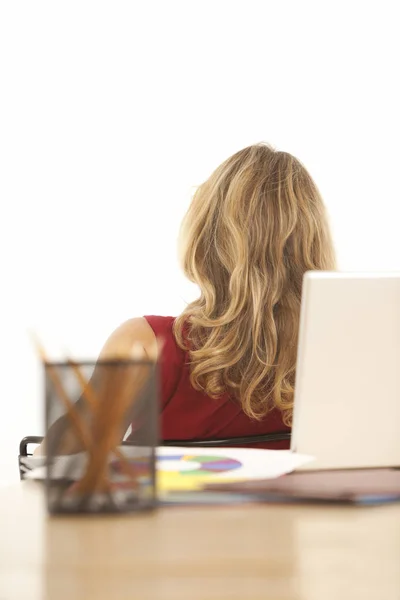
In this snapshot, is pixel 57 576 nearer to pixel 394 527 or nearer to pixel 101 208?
pixel 394 527

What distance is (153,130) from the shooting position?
12.9 ft

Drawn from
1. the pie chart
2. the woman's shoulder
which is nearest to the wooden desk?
the pie chart

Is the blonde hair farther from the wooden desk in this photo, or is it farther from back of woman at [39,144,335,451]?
the wooden desk

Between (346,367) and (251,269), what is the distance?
3.18ft

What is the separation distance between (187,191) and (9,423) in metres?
1.31

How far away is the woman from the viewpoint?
211 centimetres

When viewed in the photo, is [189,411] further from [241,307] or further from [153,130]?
[153,130]

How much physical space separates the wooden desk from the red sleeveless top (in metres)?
1.11

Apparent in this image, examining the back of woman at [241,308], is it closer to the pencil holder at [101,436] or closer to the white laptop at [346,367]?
the white laptop at [346,367]

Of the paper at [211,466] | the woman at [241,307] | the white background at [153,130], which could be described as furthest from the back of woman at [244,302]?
the white background at [153,130]

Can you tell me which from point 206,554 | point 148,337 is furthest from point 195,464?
point 148,337

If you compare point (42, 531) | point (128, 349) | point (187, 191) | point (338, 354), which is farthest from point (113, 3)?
point (42, 531)

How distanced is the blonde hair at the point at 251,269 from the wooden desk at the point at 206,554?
107cm

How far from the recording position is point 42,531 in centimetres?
94
